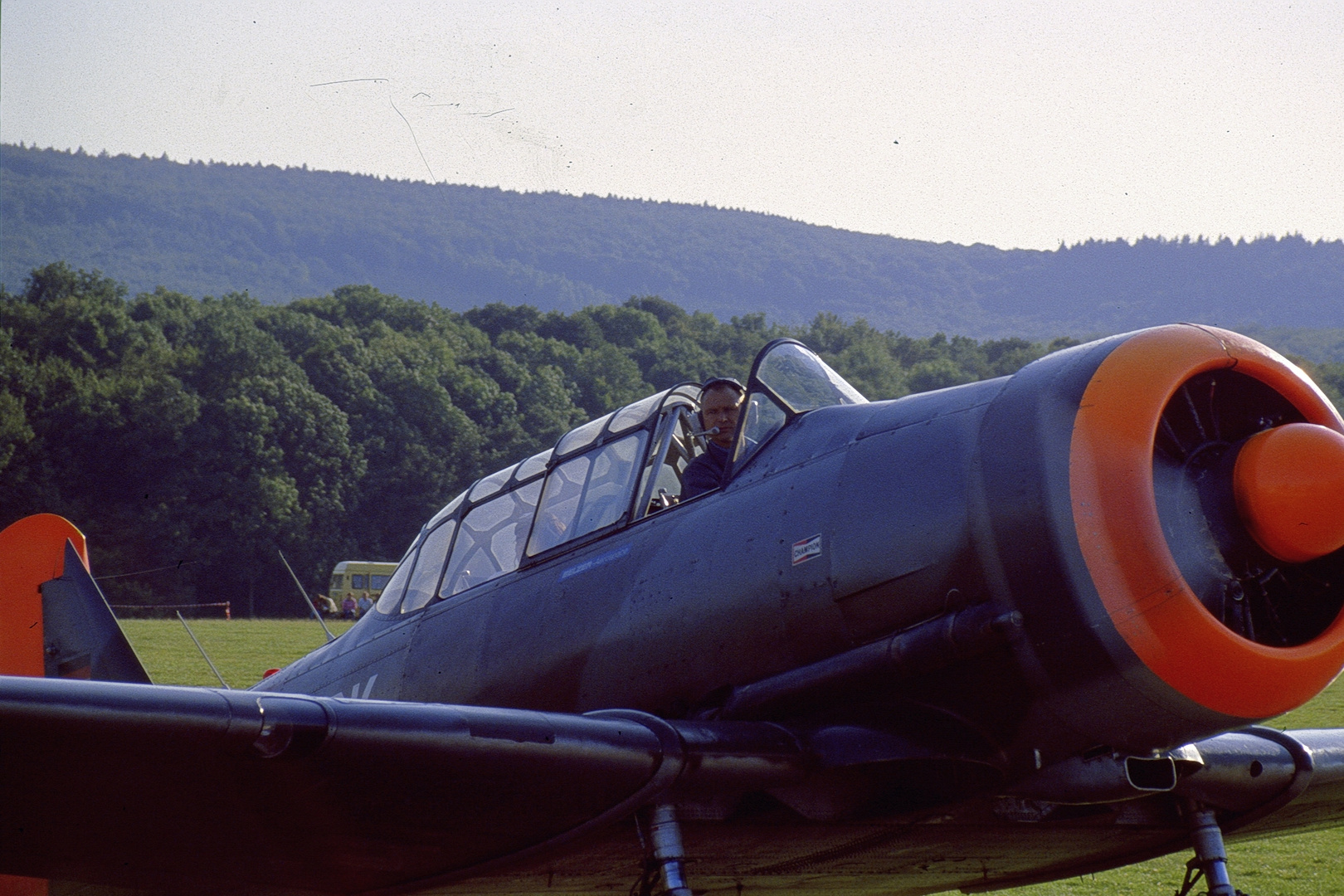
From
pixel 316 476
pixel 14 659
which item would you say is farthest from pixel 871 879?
pixel 316 476

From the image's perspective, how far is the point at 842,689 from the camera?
4.31m

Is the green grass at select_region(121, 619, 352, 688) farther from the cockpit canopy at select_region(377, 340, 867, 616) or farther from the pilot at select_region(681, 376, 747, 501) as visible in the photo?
the pilot at select_region(681, 376, 747, 501)

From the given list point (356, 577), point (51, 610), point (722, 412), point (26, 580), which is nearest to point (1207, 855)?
point (722, 412)

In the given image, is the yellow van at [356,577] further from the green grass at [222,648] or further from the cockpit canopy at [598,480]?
the cockpit canopy at [598,480]

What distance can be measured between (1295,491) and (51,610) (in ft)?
21.7

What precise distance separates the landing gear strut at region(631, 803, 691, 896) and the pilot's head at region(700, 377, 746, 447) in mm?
1990

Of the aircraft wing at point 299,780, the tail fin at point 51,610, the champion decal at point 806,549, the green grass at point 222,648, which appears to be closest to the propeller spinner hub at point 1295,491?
the champion decal at point 806,549

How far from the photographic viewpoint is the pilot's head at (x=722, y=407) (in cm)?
562

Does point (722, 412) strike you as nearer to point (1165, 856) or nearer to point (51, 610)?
point (51, 610)

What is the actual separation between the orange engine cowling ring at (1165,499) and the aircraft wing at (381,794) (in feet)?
2.31

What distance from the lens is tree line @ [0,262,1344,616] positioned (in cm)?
5134

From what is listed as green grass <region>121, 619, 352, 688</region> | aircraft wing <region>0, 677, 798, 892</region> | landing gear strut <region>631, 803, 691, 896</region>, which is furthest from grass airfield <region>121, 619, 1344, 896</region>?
aircraft wing <region>0, 677, 798, 892</region>

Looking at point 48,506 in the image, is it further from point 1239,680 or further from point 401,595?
point 1239,680

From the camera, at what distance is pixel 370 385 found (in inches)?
2613
